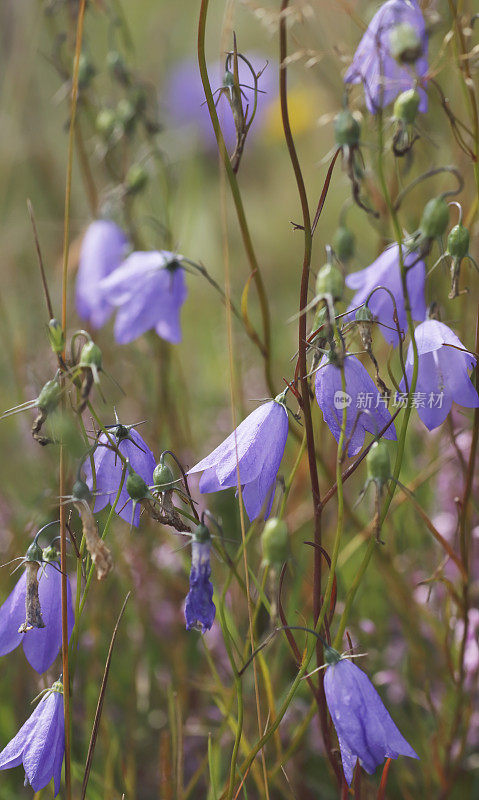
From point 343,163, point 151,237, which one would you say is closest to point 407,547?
point 343,163

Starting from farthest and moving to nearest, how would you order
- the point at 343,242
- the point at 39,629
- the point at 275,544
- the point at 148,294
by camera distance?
the point at 148,294, the point at 343,242, the point at 39,629, the point at 275,544

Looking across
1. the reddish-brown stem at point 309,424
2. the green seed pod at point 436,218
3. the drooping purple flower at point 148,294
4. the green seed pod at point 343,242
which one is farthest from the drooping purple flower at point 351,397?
the drooping purple flower at point 148,294

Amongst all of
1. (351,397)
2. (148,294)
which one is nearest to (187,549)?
(148,294)

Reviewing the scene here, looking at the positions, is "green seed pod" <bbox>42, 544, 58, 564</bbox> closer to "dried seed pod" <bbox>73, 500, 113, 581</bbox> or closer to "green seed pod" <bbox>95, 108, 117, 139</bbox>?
"dried seed pod" <bbox>73, 500, 113, 581</bbox>

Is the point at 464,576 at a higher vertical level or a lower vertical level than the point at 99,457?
lower

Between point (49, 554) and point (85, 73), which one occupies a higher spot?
point (85, 73)

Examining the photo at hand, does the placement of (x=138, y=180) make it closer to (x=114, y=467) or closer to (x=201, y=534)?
(x=114, y=467)

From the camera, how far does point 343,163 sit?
0.79 m

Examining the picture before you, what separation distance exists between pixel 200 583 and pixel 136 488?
108 millimetres

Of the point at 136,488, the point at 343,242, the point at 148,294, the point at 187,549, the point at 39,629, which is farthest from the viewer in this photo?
the point at 187,549

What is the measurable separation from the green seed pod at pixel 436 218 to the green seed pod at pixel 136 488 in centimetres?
38

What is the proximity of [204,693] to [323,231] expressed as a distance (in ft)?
7.99

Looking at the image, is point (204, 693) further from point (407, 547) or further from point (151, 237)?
point (151, 237)

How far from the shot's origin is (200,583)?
28.2 inches
